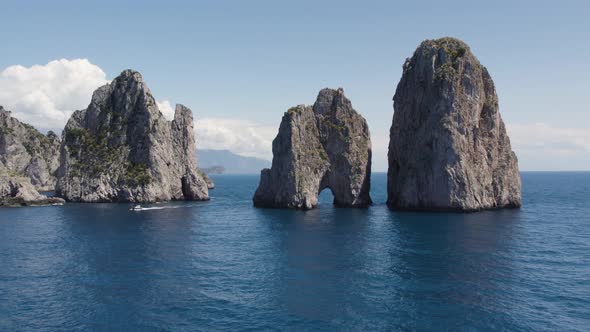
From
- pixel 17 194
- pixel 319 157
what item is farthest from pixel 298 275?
pixel 17 194

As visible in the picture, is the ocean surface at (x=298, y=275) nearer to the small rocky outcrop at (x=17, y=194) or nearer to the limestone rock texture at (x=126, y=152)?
the small rocky outcrop at (x=17, y=194)

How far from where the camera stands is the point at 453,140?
111m

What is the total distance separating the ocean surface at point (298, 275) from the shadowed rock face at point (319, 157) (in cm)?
2542

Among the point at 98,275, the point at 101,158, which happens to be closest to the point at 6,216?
the point at 101,158

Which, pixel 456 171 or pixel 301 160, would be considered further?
pixel 301 160

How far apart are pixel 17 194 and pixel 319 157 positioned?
101 m

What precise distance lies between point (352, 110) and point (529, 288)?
9018cm

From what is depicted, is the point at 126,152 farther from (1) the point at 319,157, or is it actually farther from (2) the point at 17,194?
(1) the point at 319,157

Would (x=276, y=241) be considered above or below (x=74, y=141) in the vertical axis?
below

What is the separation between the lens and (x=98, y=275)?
56562 mm

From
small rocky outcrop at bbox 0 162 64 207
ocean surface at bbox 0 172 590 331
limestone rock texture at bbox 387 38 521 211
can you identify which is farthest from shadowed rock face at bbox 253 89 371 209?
small rocky outcrop at bbox 0 162 64 207

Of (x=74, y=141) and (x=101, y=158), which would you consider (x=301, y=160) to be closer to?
(x=101, y=158)

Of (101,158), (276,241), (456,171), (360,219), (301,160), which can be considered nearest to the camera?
(276,241)

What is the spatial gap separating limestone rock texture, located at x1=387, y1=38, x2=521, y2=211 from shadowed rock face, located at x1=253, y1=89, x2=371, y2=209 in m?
13.0
